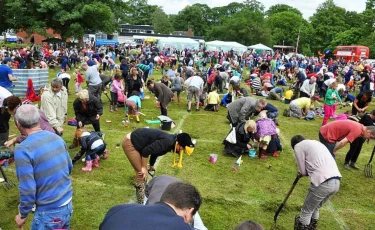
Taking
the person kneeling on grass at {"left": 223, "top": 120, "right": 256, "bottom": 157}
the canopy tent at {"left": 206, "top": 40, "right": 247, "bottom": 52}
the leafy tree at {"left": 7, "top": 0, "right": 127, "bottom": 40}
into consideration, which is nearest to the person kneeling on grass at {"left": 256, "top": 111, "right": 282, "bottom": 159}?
the person kneeling on grass at {"left": 223, "top": 120, "right": 256, "bottom": 157}

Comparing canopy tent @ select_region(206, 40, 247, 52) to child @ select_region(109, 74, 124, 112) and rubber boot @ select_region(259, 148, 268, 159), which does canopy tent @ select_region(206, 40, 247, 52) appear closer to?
child @ select_region(109, 74, 124, 112)

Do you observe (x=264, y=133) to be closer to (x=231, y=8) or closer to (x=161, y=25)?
(x=161, y=25)

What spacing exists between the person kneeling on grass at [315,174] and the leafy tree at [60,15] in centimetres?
3144

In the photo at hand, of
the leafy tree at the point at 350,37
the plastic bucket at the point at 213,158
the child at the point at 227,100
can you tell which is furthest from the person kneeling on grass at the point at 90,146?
the leafy tree at the point at 350,37

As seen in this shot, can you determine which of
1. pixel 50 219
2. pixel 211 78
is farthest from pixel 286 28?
pixel 50 219

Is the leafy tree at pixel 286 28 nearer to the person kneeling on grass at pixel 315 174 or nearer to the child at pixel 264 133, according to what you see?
the child at pixel 264 133

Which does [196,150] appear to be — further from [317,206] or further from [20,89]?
[20,89]

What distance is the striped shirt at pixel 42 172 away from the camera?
2.71m

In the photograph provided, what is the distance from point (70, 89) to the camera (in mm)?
15766

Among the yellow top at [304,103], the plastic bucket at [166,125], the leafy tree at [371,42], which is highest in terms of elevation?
the leafy tree at [371,42]

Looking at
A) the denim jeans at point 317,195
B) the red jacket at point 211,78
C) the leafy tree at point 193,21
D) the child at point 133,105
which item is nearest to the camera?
the denim jeans at point 317,195

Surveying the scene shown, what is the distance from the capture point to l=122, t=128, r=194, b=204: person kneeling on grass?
15.8 feet

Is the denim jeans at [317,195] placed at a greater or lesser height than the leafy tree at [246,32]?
lesser

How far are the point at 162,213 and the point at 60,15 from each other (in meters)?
34.2
